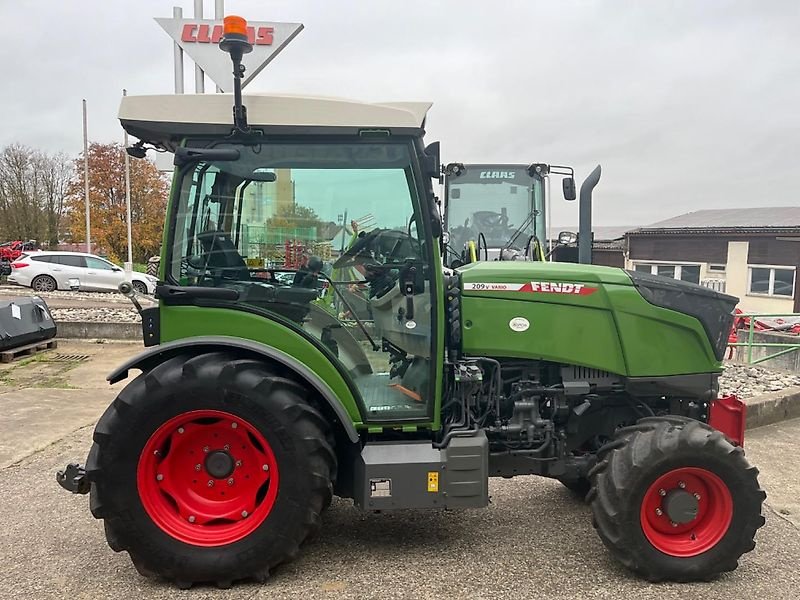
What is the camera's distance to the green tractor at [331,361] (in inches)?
118

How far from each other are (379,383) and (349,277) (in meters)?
0.59

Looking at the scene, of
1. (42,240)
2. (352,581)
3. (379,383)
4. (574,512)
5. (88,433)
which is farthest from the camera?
(42,240)

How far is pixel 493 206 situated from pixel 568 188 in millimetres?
1294

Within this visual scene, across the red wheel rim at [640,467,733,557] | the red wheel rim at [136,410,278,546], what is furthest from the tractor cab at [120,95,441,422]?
the red wheel rim at [640,467,733,557]

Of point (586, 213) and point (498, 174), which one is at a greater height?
point (498, 174)

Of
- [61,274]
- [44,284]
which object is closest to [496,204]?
[61,274]

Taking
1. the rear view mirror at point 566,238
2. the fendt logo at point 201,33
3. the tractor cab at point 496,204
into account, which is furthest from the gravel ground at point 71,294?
the rear view mirror at point 566,238

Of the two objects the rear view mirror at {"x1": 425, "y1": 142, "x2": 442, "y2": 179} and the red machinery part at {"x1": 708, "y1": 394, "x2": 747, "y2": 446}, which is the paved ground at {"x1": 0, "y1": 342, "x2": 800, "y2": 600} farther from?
the rear view mirror at {"x1": 425, "y1": 142, "x2": 442, "y2": 179}

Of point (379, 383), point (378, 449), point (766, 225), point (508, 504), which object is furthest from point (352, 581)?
point (766, 225)

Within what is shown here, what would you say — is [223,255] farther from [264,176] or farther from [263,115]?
[263,115]

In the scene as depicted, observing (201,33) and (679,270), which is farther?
(679,270)

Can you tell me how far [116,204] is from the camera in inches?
1332

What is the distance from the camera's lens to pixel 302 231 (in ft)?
10.5

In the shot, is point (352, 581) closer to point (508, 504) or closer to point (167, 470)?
point (167, 470)
